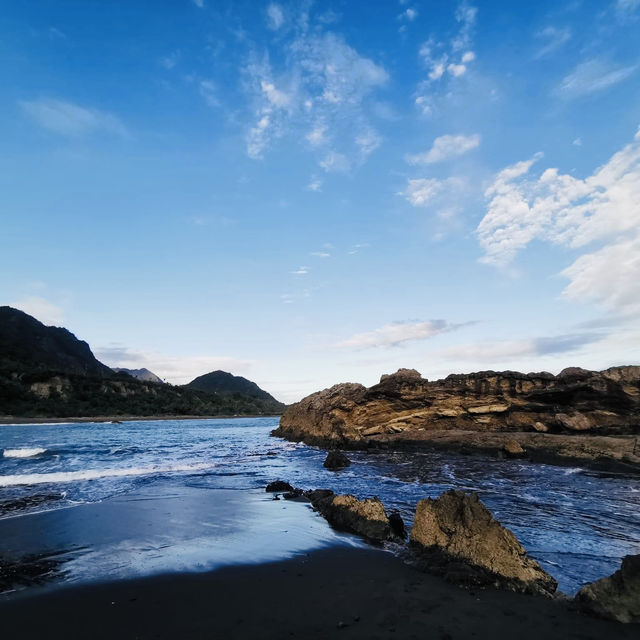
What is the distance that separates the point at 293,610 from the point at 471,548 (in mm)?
3485

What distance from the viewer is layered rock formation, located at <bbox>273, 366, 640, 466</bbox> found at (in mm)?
24969

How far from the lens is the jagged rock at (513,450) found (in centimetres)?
2497

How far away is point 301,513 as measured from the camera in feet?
38.0

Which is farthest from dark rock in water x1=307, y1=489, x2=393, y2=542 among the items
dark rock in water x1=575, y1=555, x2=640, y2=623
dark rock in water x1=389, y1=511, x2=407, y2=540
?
dark rock in water x1=575, y1=555, x2=640, y2=623

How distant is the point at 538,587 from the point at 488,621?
158 cm

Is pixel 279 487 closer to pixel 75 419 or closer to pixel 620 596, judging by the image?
pixel 620 596

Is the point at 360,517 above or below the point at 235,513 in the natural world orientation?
above

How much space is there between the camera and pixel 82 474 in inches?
796

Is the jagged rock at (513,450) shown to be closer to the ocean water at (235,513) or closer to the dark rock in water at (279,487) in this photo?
the ocean water at (235,513)

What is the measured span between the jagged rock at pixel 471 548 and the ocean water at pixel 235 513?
0.92m

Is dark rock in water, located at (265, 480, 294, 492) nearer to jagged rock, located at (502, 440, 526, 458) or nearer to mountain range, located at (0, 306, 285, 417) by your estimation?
jagged rock, located at (502, 440, 526, 458)

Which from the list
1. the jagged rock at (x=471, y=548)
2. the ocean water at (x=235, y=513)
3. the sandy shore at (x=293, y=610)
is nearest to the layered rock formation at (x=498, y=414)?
the ocean water at (x=235, y=513)

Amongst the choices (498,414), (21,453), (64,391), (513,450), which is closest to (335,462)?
(513,450)

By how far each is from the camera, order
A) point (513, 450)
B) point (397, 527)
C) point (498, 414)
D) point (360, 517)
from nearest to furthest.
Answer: point (397, 527) → point (360, 517) → point (513, 450) → point (498, 414)
